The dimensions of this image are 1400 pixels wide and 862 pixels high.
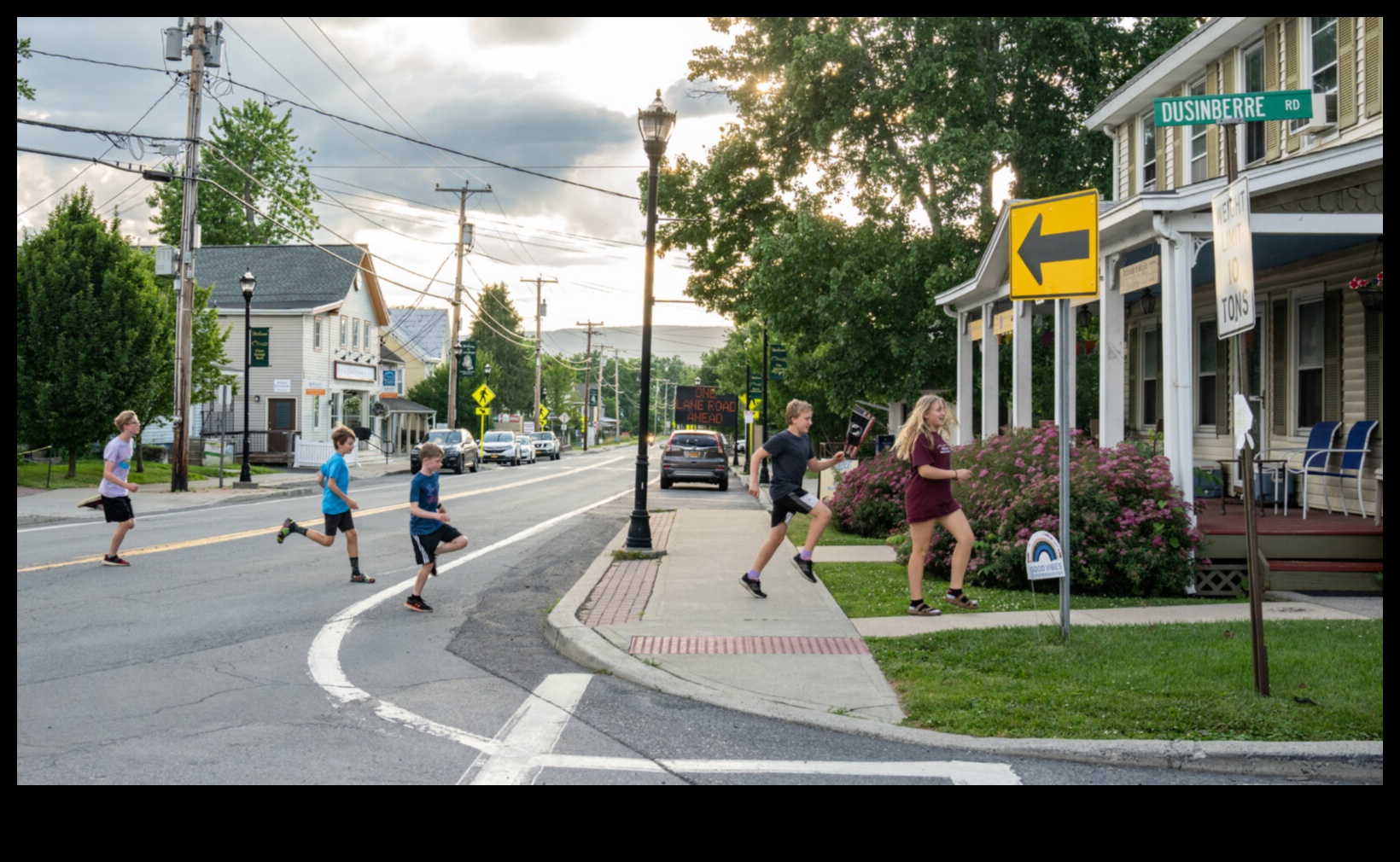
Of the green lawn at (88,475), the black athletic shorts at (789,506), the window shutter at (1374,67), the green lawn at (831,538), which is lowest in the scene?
the green lawn at (831,538)

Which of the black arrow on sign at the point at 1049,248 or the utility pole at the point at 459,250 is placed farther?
the utility pole at the point at 459,250

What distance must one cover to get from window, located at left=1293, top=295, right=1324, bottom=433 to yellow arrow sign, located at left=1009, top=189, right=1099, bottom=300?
7.41 metres

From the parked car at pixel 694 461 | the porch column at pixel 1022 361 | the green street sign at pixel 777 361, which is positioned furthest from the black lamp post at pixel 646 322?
the green street sign at pixel 777 361

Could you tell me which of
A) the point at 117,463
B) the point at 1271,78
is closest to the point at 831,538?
the point at 1271,78

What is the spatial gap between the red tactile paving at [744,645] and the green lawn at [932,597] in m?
1.24

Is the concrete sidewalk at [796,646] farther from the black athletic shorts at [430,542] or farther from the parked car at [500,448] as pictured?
the parked car at [500,448]

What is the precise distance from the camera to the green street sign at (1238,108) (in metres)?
6.39

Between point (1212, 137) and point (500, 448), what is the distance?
42895mm

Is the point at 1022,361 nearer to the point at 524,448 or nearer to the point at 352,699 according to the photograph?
the point at 352,699

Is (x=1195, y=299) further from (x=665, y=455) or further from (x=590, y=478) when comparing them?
(x=590, y=478)

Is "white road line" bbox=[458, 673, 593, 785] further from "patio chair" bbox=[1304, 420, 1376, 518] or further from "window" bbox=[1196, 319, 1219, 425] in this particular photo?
"window" bbox=[1196, 319, 1219, 425]

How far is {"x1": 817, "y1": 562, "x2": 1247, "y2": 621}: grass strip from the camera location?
31.9 ft

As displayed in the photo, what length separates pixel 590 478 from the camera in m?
39.1
